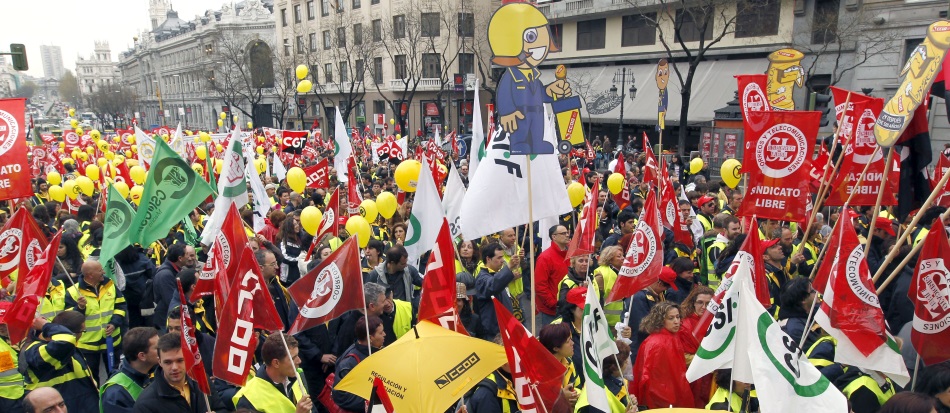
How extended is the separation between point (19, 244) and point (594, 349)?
588cm

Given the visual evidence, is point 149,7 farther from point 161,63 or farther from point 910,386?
point 910,386

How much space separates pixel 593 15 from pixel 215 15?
59.0m

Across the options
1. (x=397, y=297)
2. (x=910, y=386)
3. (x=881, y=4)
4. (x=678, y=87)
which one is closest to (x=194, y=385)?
(x=397, y=297)

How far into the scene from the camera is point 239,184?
8039 mm

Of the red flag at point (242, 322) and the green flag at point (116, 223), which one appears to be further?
the green flag at point (116, 223)

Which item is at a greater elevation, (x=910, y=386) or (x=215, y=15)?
(x=215, y=15)

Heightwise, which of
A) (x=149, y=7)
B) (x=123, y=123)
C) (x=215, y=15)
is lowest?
(x=123, y=123)

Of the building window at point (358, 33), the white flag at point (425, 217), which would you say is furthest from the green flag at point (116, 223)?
the building window at point (358, 33)

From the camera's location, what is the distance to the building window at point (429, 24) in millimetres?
43656

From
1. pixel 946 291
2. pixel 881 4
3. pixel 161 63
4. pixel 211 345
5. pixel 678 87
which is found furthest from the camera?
pixel 161 63

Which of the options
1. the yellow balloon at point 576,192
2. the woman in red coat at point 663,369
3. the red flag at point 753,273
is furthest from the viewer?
the yellow balloon at point 576,192

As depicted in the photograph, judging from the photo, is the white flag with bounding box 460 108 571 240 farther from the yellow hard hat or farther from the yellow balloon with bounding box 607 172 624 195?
the yellow balloon with bounding box 607 172 624 195

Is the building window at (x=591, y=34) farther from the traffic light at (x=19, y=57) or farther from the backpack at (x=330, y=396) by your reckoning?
the backpack at (x=330, y=396)

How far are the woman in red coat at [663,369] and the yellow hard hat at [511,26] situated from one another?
2432 mm
